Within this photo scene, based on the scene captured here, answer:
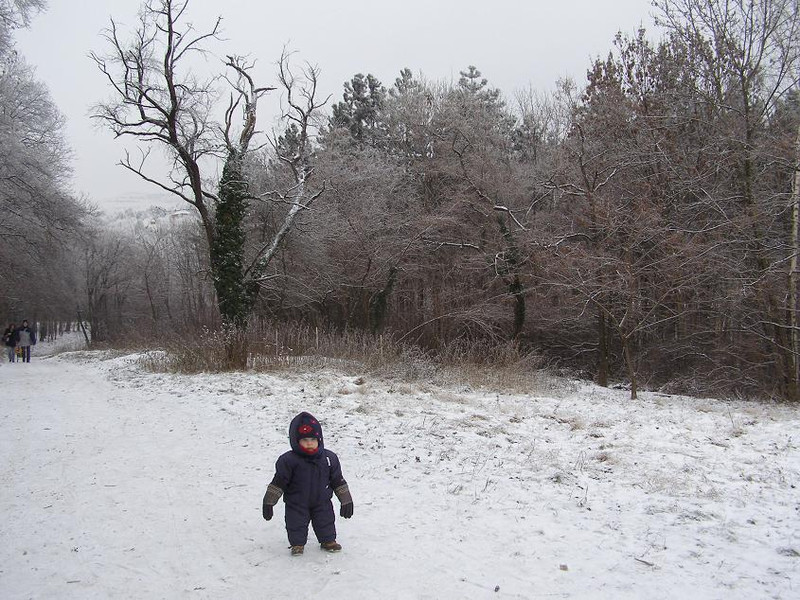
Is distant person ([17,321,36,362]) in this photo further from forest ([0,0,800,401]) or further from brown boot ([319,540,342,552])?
brown boot ([319,540,342,552])

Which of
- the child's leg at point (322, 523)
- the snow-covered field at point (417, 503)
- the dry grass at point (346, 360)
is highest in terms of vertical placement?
the dry grass at point (346, 360)

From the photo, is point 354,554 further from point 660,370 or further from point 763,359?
point 660,370

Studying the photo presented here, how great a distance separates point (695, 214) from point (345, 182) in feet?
49.8

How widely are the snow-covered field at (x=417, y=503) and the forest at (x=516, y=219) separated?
19.4 feet

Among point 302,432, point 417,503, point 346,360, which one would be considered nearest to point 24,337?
point 346,360

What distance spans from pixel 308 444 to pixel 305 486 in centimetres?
32

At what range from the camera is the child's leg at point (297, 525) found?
14.1 feet

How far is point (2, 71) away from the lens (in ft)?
61.0

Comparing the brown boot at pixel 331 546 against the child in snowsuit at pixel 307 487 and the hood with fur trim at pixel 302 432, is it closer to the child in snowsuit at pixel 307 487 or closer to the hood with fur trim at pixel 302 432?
the child in snowsuit at pixel 307 487

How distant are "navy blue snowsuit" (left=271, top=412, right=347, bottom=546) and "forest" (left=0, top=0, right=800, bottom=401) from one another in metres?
10.6

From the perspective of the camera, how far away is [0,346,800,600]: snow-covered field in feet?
13.0

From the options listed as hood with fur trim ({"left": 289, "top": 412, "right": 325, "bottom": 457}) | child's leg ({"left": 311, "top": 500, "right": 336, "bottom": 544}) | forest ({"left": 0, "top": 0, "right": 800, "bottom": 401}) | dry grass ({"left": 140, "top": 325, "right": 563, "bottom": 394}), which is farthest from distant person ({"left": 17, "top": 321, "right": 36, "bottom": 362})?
child's leg ({"left": 311, "top": 500, "right": 336, "bottom": 544})

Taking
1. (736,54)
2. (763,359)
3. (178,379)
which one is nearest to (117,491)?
(178,379)

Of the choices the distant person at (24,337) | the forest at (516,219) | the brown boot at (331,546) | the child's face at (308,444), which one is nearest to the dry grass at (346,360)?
the forest at (516,219)
